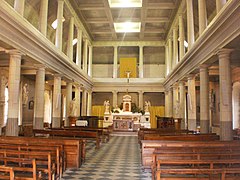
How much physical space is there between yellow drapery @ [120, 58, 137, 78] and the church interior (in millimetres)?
112

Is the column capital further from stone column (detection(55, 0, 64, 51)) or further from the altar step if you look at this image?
the altar step

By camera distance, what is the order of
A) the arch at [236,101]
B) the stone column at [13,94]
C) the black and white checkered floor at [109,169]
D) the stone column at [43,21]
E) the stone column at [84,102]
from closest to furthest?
the black and white checkered floor at [109,169] → the stone column at [13,94] → the stone column at [43,21] → the arch at [236,101] → the stone column at [84,102]

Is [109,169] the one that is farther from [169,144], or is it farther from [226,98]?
[226,98]

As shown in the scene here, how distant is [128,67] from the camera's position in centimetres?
2781

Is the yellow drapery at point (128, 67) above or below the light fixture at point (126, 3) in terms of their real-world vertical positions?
below

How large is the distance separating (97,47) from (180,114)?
1556cm

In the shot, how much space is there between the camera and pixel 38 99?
13.5m

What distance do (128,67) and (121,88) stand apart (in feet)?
8.37

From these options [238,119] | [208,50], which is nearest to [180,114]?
[238,119]

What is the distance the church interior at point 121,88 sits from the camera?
5.87 metres

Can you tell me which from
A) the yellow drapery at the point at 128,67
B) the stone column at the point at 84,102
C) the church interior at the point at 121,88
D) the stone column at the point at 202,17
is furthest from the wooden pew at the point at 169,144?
the yellow drapery at the point at 128,67

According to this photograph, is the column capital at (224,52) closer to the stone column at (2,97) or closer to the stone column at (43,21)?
the stone column at (43,21)

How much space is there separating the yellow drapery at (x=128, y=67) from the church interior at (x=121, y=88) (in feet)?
0.37

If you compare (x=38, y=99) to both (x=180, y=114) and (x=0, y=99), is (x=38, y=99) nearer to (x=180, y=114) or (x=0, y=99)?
(x=0, y=99)
